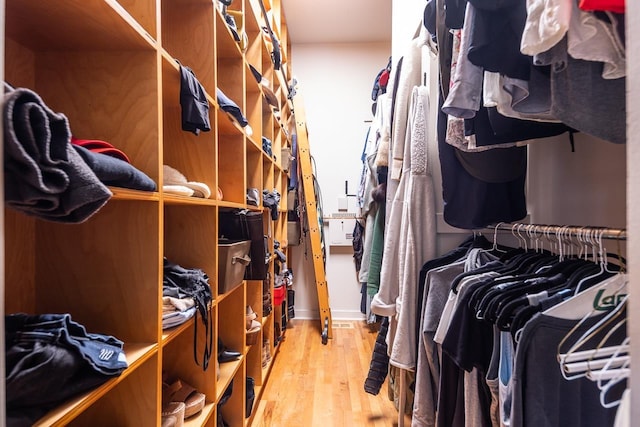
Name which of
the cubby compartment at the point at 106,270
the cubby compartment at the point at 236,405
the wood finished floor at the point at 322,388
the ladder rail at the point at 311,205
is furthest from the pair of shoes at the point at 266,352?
the cubby compartment at the point at 106,270

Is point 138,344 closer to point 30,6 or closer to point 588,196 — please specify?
point 30,6

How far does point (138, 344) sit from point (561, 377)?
0.92 m

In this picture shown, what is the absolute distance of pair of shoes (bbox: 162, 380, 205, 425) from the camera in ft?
3.46

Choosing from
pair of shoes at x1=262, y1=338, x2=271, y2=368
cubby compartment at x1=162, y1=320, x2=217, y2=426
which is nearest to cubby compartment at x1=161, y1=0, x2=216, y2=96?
cubby compartment at x1=162, y1=320, x2=217, y2=426

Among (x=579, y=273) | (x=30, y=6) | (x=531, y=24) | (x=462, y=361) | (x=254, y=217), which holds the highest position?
(x=30, y=6)

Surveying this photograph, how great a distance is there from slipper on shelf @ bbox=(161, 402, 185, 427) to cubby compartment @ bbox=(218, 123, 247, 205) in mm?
857

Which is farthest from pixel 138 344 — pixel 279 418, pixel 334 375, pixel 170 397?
pixel 334 375

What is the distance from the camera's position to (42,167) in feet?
1.45

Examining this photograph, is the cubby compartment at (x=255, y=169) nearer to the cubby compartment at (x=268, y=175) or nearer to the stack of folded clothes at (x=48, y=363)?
the cubby compartment at (x=268, y=175)

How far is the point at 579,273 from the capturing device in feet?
2.39

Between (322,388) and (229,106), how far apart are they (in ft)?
5.67

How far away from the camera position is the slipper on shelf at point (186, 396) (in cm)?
106

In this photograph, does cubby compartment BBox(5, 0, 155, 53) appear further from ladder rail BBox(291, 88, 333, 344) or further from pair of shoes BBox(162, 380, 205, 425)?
ladder rail BBox(291, 88, 333, 344)

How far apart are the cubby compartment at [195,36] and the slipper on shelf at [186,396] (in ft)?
3.37
